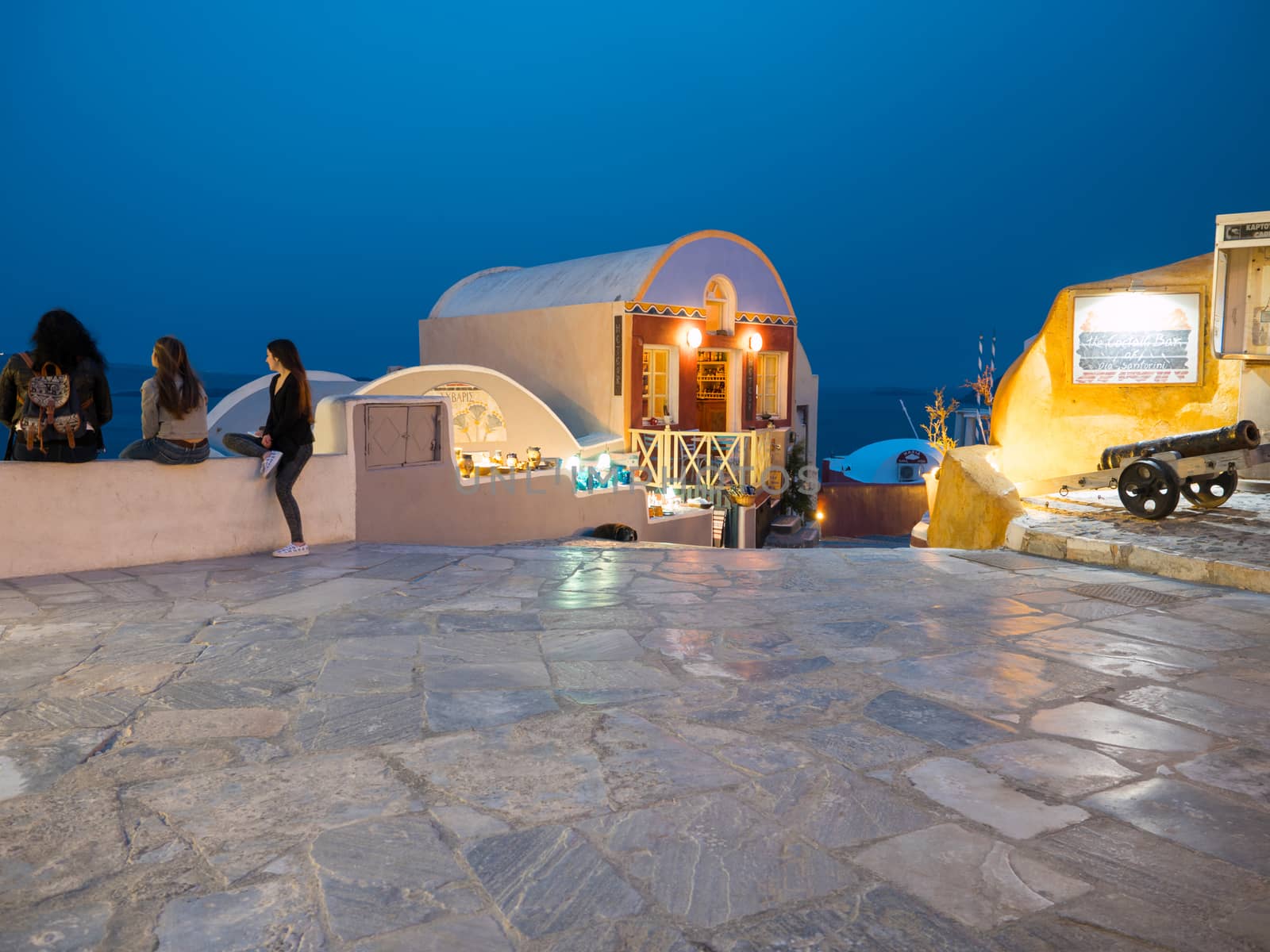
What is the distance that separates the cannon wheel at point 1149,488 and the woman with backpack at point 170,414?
7.01 meters

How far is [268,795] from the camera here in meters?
2.54

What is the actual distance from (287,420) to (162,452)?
78cm

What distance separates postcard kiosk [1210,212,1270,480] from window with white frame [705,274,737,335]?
9.28 m

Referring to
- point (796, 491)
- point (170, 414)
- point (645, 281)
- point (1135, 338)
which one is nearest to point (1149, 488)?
point (1135, 338)

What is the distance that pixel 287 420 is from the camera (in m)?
6.19

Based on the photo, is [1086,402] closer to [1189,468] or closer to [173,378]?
[1189,468]

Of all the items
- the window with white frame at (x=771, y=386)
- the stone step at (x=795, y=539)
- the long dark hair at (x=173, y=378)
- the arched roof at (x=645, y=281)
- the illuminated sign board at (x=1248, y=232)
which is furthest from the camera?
the window with white frame at (x=771, y=386)

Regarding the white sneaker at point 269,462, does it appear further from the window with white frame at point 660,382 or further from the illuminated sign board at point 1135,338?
the window with white frame at point 660,382

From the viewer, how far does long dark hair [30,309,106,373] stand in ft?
17.6

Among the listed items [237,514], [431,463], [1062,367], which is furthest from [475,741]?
[1062,367]

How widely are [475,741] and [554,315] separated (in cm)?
1549

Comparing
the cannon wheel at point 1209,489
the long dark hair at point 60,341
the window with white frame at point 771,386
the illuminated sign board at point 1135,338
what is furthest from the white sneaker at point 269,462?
the window with white frame at point 771,386

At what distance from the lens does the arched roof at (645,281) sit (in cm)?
1703

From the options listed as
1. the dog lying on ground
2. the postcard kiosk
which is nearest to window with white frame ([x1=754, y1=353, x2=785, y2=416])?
the dog lying on ground
